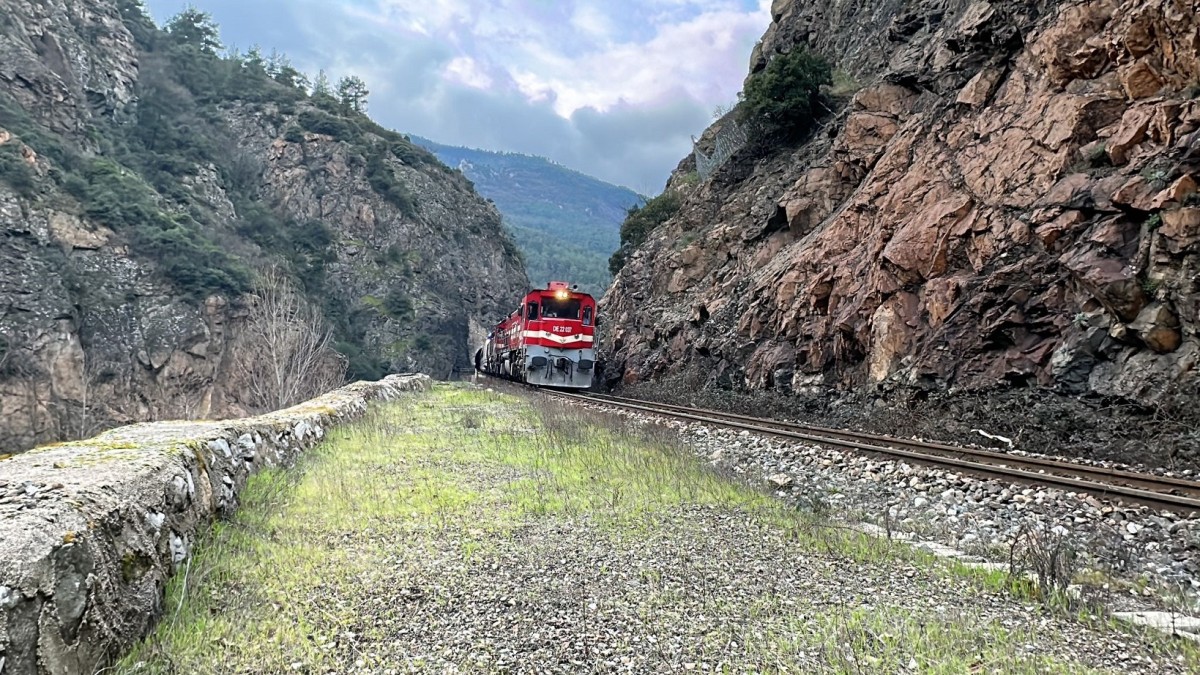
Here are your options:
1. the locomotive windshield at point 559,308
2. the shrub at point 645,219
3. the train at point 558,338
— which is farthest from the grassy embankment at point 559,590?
the shrub at point 645,219

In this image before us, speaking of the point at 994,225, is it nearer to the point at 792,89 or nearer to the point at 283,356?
the point at 792,89

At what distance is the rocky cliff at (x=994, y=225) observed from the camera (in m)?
9.57

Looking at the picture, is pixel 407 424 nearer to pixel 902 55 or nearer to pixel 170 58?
pixel 902 55

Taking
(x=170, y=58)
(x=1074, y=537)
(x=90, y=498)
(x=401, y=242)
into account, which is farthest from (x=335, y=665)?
(x=170, y=58)

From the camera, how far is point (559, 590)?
14.9 feet

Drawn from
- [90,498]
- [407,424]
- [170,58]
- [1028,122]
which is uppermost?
[170,58]

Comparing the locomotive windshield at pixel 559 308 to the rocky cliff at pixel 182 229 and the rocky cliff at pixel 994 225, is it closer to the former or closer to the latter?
the rocky cliff at pixel 994 225

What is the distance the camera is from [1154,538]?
558 cm

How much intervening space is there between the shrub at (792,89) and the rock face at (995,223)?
3.03 meters

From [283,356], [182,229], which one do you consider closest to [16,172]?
[182,229]

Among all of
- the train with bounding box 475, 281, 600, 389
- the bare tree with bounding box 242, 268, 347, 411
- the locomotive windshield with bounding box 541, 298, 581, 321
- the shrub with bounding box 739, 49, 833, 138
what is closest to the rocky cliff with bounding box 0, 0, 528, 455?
the bare tree with bounding box 242, 268, 347, 411

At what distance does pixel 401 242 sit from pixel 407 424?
62.0m

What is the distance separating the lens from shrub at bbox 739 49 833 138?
82.1ft

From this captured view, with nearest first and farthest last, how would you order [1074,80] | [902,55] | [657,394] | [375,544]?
[375,544] → [1074,80] → [902,55] → [657,394]
